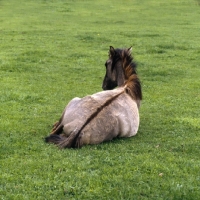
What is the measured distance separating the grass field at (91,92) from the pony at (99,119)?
168 mm

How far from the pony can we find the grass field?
6.6 inches

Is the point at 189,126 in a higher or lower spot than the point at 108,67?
lower

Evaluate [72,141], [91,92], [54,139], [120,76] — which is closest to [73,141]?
[72,141]

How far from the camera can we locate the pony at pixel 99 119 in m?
6.77

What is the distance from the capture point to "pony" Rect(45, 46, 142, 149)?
6773 millimetres

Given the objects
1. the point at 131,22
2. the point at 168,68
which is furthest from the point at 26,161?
the point at 131,22

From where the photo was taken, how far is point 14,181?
5.68 meters

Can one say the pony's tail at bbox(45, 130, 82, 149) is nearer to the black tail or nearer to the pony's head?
the black tail

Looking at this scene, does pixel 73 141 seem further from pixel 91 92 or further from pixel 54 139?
pixel 91 92

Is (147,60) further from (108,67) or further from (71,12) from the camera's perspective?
(71,12)

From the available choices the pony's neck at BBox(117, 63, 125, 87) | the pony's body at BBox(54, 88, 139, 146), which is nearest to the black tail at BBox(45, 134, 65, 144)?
the pony's body at BBox(54, 88, 139, 146)

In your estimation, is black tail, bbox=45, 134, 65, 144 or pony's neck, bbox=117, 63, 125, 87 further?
pony's neck, bbox=117, 63, 125, 87

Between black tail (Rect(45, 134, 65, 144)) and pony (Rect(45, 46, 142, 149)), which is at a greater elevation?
pony (Rect(45, 46, 142, 149))

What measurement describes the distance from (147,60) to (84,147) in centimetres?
918
